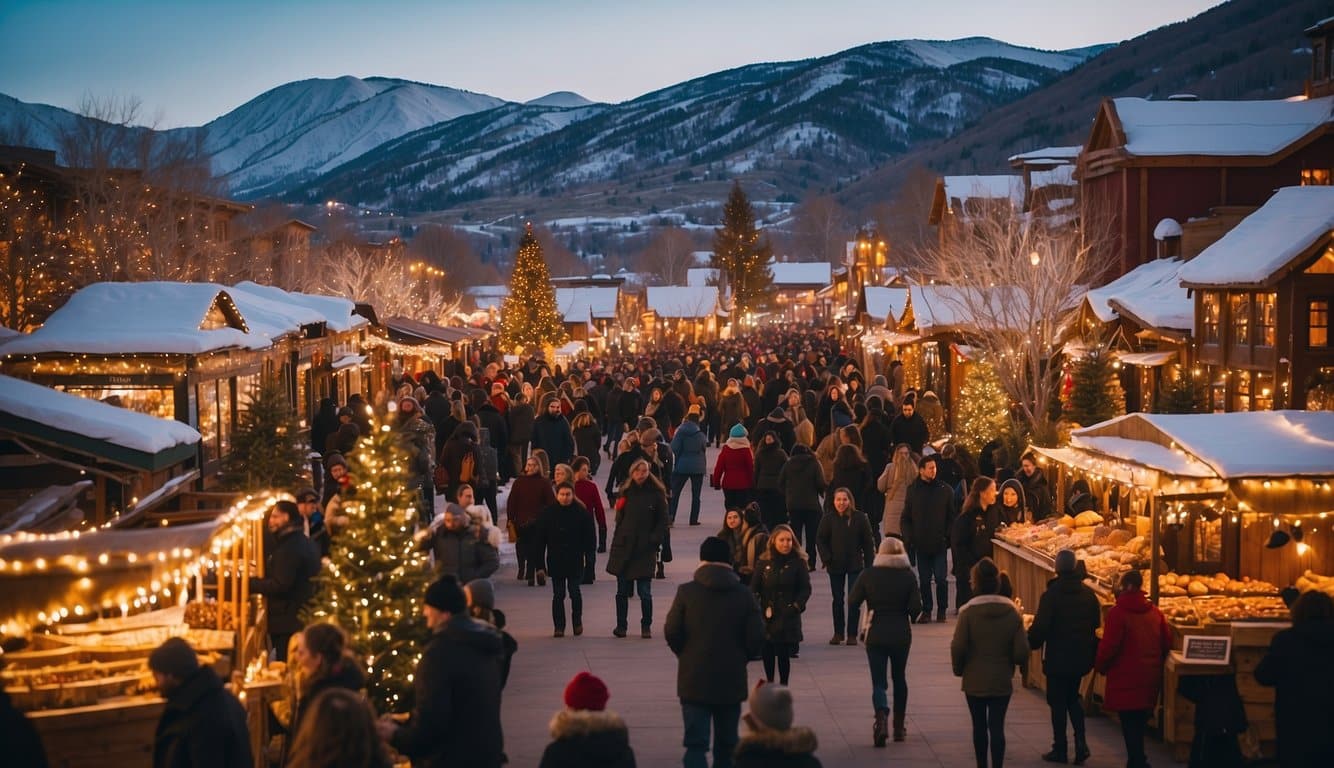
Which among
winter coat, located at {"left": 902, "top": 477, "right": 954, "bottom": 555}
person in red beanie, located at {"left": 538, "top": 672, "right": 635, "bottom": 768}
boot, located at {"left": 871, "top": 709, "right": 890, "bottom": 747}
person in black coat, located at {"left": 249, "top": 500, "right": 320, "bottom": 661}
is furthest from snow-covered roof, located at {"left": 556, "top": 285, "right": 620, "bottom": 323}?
person in red beanie, located at {"left": 538, "top": 672, "right": 635, "bottom": 768}

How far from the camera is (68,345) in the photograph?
17312mm

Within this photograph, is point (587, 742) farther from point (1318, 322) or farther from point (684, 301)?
point (684, 301)

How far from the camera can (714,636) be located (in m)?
8.53

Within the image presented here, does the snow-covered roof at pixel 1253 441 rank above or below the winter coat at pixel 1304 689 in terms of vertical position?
above

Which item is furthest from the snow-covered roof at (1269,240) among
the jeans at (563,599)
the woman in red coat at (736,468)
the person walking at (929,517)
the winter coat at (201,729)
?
the winter coat at (201,729)

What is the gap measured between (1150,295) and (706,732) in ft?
70.9

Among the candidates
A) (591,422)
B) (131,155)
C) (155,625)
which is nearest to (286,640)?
(155,625)

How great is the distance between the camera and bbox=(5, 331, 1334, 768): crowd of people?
247 inches

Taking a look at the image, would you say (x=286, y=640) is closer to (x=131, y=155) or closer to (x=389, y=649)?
(x=389, y=649)

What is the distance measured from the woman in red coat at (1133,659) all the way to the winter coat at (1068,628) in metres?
0.10

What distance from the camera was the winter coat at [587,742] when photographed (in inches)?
234

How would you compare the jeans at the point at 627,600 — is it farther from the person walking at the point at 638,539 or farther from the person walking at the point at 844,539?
the person walking at the point at 844,539

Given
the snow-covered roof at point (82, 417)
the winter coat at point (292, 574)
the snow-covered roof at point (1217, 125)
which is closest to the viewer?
the winter coat at point (292, 574)

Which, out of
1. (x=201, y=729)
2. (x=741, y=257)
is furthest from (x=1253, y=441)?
(x=741, y=257)
